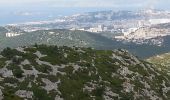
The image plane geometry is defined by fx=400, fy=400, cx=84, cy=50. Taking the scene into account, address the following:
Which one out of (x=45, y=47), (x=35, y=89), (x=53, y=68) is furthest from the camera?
(x=45, y=47)

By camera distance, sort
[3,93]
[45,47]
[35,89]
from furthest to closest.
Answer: [45,47] < [35,89] < [3,93]

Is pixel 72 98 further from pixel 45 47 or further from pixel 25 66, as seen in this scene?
pixel 45 47

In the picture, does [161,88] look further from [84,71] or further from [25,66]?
[25,66]

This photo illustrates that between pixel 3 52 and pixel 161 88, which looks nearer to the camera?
pixel 3 52

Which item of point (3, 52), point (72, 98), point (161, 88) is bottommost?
point (161, 88)

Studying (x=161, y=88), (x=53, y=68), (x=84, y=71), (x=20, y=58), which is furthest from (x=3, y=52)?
(x=161, y=88)

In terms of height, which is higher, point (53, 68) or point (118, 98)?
point (53, 68)
